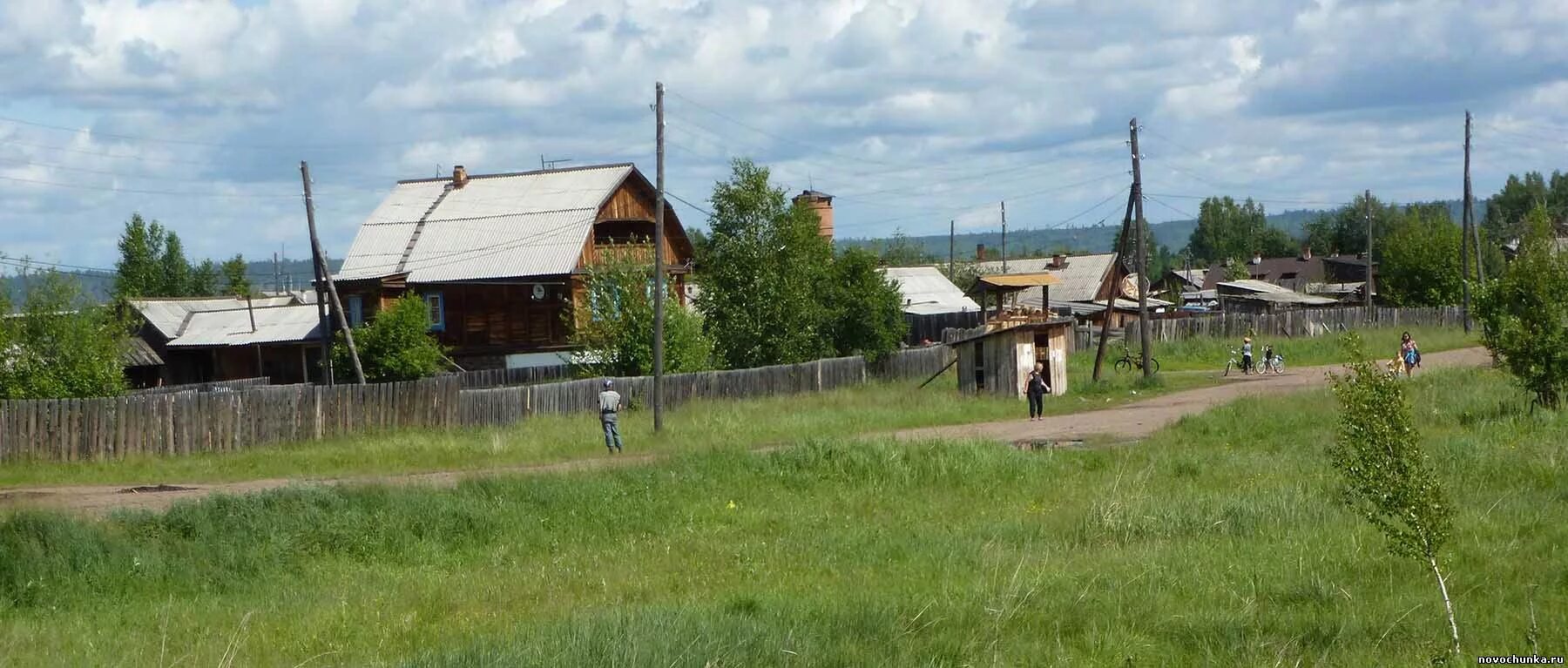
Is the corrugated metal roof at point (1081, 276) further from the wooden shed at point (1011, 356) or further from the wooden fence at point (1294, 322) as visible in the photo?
the wooden shed at point (1011, 356)

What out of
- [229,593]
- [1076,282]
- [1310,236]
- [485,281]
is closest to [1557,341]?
[229,593]

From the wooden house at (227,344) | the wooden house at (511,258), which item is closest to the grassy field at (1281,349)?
the wooden house at (511,258)

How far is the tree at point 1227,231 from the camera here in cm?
16250

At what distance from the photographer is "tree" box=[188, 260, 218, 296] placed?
324 ft

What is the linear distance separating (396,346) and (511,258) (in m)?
10.5

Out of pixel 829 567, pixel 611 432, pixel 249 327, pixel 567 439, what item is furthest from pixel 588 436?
pixel 249 327

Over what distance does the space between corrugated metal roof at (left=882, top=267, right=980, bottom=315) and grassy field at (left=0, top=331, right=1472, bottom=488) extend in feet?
86.8

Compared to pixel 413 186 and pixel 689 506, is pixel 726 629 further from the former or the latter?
pixel 413 186

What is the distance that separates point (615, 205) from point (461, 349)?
7.94 m

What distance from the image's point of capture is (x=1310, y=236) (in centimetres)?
14250

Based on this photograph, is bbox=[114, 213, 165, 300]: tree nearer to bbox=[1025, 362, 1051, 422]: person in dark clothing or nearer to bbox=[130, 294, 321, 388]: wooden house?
bbox=[130, 294, 321, 388]: wooden house

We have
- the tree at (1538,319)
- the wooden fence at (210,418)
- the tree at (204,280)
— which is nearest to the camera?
the tree at (1538,319)

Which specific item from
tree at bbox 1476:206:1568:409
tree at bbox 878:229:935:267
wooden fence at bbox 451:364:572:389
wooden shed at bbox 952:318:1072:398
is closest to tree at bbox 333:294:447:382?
wooden fence at bbox 451:364:572:389

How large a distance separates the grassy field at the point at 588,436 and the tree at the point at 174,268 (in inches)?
2724
